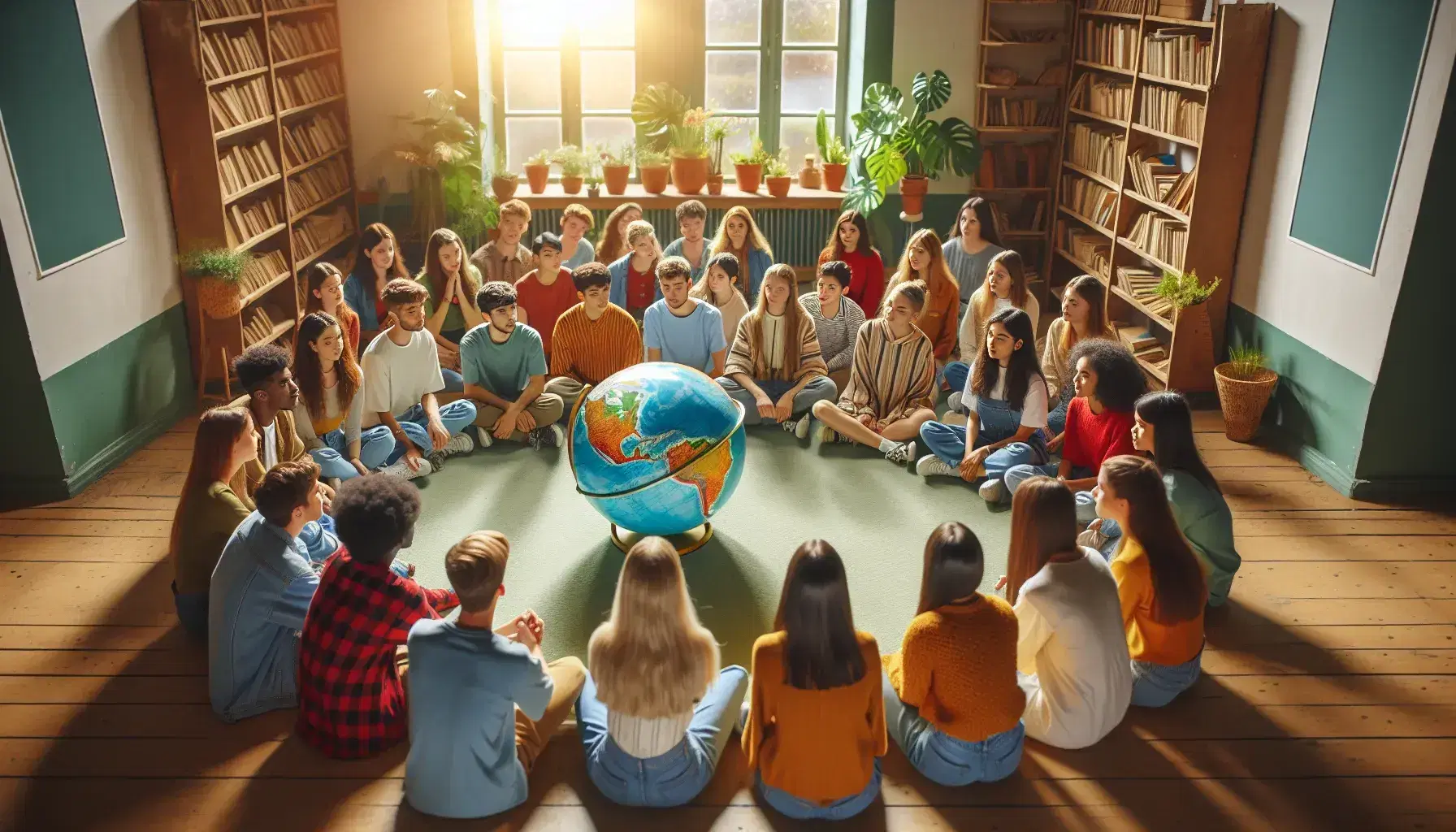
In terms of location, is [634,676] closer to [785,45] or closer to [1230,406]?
[1230,406]

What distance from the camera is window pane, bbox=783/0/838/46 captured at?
10.1m

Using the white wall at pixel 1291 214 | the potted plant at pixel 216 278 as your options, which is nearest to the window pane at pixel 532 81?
the potted plant at pixel 216 278

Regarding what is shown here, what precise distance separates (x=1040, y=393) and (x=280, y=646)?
153 inches

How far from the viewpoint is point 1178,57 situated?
734cm

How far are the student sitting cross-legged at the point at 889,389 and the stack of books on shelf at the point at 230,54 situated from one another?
4.44 m

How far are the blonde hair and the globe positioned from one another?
146 centimetres

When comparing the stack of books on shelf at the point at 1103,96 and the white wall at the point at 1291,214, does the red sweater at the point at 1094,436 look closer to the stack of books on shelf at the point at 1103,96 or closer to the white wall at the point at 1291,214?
the white wall at the point at 1291,214

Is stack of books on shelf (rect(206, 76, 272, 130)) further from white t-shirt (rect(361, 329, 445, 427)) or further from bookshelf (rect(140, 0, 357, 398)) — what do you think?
white t-shirt (rect(361, 329, 445, 427))

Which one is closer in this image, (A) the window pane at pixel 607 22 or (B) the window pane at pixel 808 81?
(A) the window pane at pixel 607 22

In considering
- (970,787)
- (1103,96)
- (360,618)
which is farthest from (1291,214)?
(360,618)

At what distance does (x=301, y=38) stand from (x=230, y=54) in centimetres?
145

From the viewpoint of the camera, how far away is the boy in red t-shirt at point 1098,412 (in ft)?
17.1

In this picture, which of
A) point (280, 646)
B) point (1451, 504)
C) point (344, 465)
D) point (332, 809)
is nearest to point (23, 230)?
point (344, 465)

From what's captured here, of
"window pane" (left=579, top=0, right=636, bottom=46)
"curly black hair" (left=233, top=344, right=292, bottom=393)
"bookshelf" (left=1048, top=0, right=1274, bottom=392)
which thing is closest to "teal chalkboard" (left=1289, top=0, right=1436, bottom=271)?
"bookshelf" (left=1048, top=0, right=1274, bottom=392)
